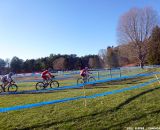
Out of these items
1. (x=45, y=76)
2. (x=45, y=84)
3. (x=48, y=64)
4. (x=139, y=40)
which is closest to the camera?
(x=45, y=84)

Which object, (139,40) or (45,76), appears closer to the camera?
(45,76)

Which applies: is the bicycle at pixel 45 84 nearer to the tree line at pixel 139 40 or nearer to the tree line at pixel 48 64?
the tree line at pixel 139 40

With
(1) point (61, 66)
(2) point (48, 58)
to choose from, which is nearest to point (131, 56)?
(1) point (61, 66)

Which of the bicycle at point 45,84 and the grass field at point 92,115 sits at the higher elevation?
the bicycle at point 45,84

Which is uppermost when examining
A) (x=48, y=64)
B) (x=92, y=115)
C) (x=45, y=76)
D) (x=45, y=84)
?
(x=48, y=64)

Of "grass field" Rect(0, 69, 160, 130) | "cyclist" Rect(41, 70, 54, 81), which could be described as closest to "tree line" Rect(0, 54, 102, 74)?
"cyclist" Rect(41, 70, 54, 81)

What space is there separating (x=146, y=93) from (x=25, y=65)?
98764mm

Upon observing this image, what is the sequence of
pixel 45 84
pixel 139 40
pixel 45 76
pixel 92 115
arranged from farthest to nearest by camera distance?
pixel 139 40
pixel 45 76
pixel 45 84
pixel 92 115

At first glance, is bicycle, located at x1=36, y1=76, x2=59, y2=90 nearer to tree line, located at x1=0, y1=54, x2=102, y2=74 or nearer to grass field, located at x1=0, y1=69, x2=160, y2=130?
grass field, located at x1=0, y1=69, x2=160, y2=130

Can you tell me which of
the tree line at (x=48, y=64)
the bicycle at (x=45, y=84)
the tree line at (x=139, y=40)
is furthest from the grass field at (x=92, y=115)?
the tree line at (x=48, y=64)

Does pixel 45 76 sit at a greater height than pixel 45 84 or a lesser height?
greater

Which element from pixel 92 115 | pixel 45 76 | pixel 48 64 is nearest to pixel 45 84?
pixel 45 76

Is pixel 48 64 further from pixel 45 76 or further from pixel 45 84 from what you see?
pixel 45 84

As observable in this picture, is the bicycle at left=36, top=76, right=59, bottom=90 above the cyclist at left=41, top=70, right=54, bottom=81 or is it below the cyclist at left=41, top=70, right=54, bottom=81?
below
